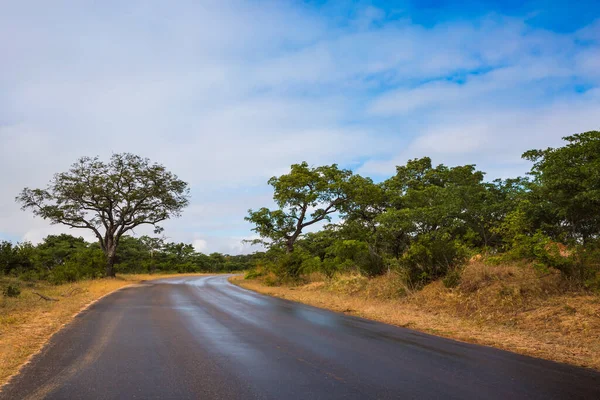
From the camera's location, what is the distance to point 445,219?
22922 millimetres

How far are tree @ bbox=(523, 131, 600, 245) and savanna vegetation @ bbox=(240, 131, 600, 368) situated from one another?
0.04m

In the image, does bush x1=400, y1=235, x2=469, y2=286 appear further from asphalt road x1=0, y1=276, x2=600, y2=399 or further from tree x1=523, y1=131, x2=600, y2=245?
asphalt road x1=0, y1=276, x2=600, y2=399

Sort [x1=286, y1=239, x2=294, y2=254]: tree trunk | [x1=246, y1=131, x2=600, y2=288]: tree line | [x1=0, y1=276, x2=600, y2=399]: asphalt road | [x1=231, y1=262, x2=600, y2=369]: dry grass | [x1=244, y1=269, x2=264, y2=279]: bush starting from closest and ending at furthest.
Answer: [x1=0, y1=276, x2=600, y2=399]: asphalt road → [x1=231, y1=262, x2=600, y2=369]: dry grass → [x1=246, y1=131, x2=600, y2=288]: tree line → [x1=286, y1=239, x2=294, y2=254]: tree trunk → [x1=244, y1=269, x2=264, y2=279]: bush

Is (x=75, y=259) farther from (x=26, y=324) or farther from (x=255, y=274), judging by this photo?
(x=26, y=324)

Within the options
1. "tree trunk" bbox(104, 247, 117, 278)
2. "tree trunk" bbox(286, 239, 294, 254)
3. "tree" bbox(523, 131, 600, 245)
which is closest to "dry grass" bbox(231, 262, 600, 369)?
"tree" bbox(523, 131, 600, 245)

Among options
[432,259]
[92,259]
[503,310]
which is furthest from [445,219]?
[92,259]

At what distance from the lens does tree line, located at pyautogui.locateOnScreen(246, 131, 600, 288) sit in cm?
1381

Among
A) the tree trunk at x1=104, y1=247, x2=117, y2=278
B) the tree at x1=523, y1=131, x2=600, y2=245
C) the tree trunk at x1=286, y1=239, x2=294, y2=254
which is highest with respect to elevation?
the tree at x1=523, y1=131, x2=600, y2=245

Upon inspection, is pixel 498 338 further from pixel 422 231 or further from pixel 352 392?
pixel 422 231

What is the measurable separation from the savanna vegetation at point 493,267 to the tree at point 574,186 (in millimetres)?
43

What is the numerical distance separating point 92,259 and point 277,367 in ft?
107

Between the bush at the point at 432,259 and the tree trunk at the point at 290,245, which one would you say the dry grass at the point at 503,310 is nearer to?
the bush at the point at 432,259

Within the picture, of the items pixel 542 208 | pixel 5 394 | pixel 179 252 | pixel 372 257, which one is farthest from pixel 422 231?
pixel 179 252

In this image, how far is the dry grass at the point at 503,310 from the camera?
865 cm
